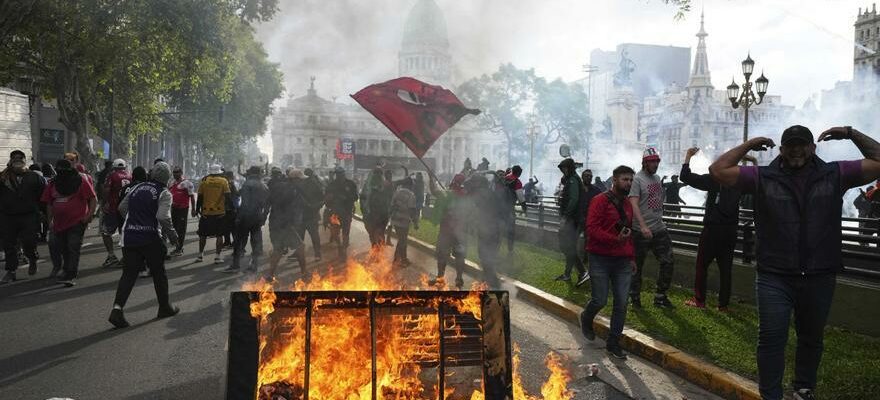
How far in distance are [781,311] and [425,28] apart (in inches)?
3780

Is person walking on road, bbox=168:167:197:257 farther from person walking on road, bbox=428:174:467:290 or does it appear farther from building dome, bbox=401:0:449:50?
building dome, bbox=401:0:449:50

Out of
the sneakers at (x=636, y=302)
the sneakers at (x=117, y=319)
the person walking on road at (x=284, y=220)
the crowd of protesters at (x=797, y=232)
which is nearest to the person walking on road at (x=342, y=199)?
the person walking on road at (x=284, y=220)

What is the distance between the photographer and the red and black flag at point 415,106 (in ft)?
33.5

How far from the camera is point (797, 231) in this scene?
369 centimetres

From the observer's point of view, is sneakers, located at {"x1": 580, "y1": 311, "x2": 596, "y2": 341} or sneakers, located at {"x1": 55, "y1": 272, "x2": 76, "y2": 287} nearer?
sneakers, located at {"x1": 580, "y1": 311, "x2": 596, "y2": 341}

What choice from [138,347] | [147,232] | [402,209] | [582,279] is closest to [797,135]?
[138,347]

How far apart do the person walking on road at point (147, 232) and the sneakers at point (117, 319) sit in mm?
196

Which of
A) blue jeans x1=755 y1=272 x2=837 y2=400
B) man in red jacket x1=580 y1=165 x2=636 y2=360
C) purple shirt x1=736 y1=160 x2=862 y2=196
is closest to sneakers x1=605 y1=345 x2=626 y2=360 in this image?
man in red jacket x1=580 y1=165 x2=636 y2=360

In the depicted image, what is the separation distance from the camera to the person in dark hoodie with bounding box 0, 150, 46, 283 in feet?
28.6

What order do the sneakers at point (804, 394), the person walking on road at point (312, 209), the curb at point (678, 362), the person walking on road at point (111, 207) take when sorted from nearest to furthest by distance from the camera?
the sneakers at point (804, 394)
the curb at point (678, 362)
the person walking on road at point (111, 207)
the person walking on road at point (312, 209)

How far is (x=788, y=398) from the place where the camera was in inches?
175

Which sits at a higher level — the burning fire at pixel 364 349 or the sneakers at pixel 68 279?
the burning fire at pixel 364 349

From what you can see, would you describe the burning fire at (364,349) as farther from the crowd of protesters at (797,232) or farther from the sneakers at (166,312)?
the sneakers at (166,312)

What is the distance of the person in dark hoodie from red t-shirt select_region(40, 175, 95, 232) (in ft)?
2.16
